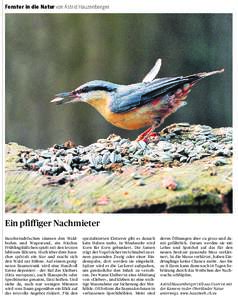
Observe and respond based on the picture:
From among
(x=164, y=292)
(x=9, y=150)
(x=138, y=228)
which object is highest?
(x=9, y=150)

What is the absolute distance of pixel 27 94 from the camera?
1.69m

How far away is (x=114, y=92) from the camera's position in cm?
167

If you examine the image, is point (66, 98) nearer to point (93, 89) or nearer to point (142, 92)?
point (93, 89)

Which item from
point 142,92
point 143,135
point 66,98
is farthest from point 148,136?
point 66,98

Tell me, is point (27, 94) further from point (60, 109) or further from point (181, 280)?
point (181, 280)

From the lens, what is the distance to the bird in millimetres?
1654

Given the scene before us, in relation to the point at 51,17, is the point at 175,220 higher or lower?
lower

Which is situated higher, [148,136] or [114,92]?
[114,92]

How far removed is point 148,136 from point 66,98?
0.25 metres

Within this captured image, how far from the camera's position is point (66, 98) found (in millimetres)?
1694

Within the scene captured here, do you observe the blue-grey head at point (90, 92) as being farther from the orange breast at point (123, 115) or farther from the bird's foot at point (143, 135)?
the bird's foot at point (143, 135)

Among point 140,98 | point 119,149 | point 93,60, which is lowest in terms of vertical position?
point 119,149
